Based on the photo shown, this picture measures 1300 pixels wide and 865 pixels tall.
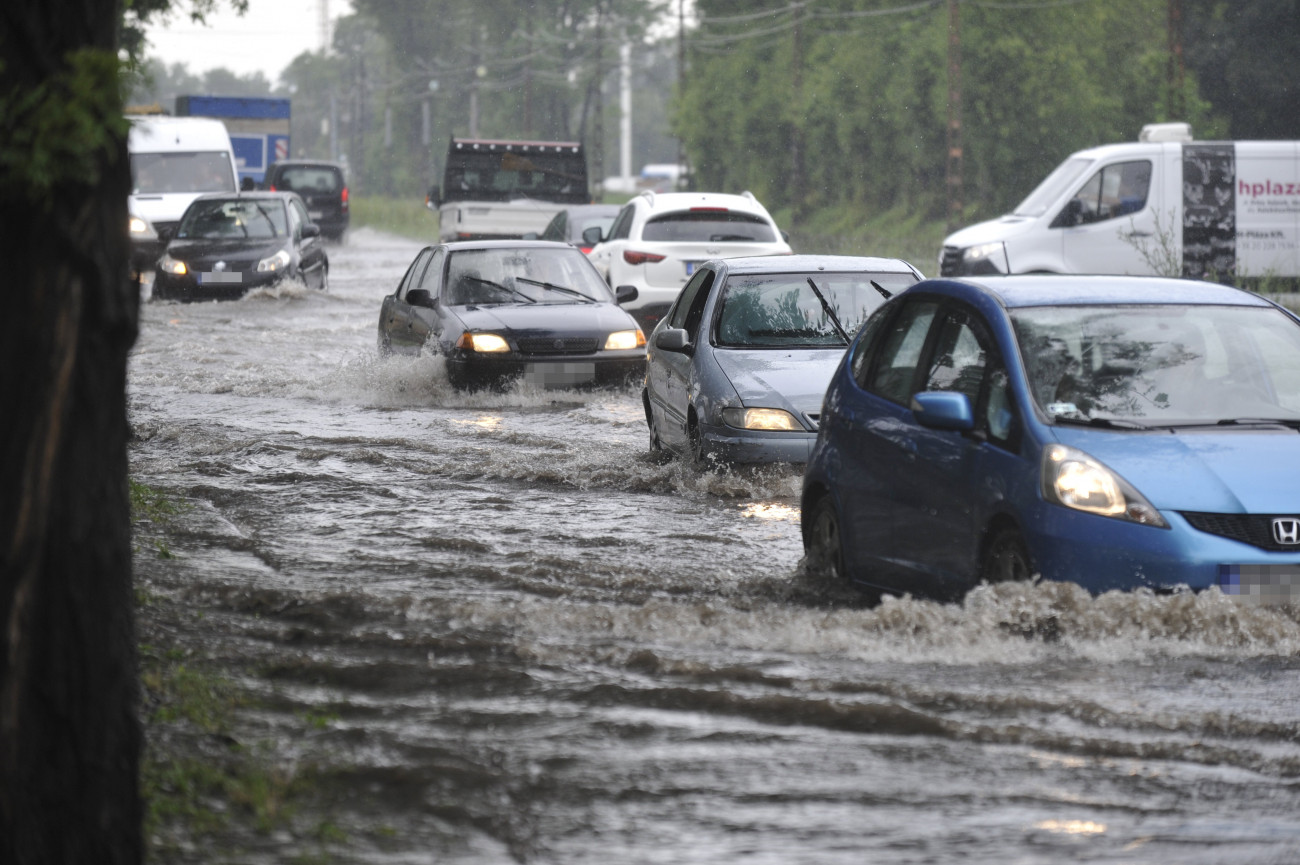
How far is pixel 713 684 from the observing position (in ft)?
18.8

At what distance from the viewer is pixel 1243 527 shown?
19.5 ft

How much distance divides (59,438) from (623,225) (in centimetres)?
1736

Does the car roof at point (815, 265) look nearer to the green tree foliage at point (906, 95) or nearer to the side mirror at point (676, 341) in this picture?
the side mirror at point (676, 341)

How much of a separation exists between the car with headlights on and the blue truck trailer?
129 ft

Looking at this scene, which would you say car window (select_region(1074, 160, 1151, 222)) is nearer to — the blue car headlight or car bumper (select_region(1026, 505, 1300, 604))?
the blue car headlight

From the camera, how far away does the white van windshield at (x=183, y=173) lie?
1225 inches

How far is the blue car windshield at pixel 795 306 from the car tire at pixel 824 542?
3321 millimetres

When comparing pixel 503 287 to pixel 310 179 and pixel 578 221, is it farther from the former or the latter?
pixel 310 179

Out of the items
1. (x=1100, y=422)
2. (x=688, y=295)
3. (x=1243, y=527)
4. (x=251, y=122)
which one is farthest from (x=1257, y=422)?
(x=251, y=122)

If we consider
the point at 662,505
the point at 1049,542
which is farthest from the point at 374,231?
the point at 1049,542

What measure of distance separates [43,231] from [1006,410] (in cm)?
381

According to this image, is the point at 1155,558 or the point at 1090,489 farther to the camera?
the point at 1090,489

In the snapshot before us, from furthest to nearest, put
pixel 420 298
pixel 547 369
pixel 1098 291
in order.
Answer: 1. pixel 420 298
2. pixel 547 369
3. pixel 1098 291

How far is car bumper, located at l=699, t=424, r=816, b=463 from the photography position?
10203mm
